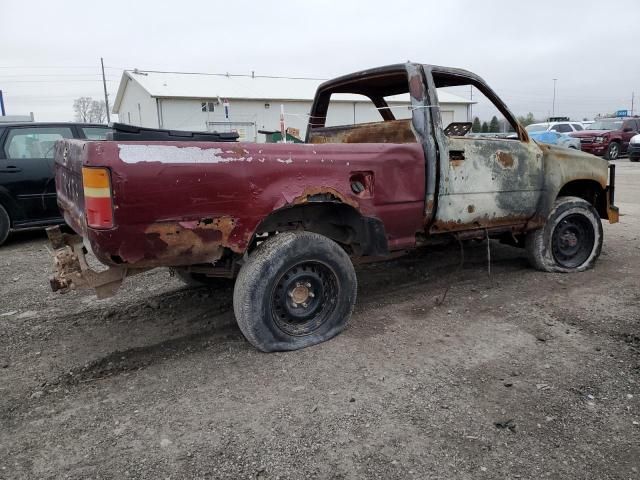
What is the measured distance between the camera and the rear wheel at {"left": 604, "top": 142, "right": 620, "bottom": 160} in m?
21.0

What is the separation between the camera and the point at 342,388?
2.95 m

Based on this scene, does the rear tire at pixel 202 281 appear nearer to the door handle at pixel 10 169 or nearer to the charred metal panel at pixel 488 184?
the charred metal panel at pixel 488 184

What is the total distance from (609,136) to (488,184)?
19.9 metres

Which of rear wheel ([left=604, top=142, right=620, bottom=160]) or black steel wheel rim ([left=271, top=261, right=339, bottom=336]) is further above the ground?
rear wheel ([left=604, top=142, right=620, bottom=160])

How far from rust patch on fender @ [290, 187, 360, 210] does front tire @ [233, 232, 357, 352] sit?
0.24 meters

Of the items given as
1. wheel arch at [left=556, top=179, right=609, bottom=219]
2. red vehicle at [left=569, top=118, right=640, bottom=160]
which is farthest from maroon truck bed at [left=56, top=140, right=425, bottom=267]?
red vehicle at [left=569, top=118, right=640, bottom=160]

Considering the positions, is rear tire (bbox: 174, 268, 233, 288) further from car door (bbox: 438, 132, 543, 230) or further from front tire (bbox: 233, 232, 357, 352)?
car door (bbox: 438, 132, 543, 230)

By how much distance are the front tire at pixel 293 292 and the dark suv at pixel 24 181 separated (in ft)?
15.1

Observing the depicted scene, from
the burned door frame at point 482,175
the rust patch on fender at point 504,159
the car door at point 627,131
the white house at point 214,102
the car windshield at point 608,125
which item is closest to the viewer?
the burned door frame at point 482,175

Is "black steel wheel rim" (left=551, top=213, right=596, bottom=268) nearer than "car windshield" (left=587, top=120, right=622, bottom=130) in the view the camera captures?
Yes

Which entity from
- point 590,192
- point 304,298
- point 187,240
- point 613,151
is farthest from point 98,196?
point 613,151

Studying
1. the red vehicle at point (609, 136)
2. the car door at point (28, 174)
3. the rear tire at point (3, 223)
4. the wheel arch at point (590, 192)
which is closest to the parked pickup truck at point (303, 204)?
the wheel arch at point (590, 192)

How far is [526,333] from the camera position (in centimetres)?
367

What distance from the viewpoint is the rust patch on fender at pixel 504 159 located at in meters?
4.30
